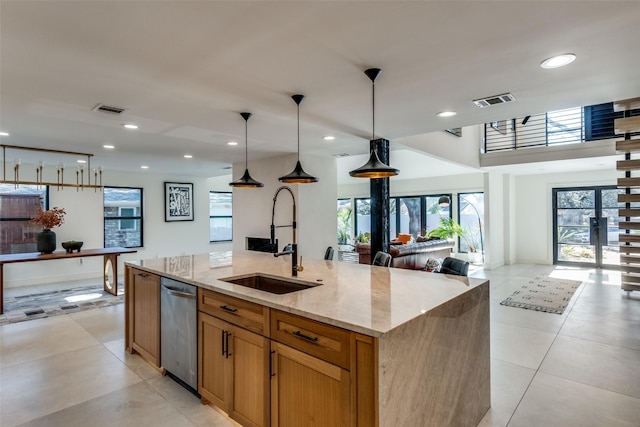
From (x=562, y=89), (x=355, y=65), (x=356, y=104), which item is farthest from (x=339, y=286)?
(x=562, y=89)

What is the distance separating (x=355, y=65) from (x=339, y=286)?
150cm

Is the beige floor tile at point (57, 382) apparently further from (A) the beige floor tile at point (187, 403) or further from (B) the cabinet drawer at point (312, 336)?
(B) the cabinet drawer at point (312, 336)

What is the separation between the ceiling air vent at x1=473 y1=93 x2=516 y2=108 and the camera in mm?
2898

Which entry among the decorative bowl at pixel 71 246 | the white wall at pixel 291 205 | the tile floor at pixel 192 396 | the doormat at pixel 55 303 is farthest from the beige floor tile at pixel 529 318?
the decorative bowl at pixel 71 246

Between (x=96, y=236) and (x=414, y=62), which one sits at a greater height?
(x=414, y=62)

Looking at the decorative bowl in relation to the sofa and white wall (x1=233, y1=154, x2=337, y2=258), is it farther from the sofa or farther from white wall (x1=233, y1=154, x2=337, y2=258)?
the sofa

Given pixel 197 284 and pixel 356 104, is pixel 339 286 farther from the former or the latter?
pixel 356 104

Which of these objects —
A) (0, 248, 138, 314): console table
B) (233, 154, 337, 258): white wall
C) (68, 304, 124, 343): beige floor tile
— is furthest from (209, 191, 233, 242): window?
(68, 304, 124, 343): beige floor tile

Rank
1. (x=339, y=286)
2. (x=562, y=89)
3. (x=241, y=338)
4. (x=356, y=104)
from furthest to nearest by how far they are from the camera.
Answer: (x=356, y=104)
(x=562, y=89)
(x=339, y=286)
(x=241, y=338)

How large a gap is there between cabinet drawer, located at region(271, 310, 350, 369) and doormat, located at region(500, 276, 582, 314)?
4294 millimetres

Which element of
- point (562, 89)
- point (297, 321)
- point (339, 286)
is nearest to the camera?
point (297, 321)

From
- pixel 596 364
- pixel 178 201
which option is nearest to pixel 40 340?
pixel 178 201

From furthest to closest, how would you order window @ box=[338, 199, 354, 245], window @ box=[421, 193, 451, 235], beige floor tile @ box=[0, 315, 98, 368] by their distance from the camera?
window @ box=[338, 199, 354, 245] → window @ box=[421, 193, 451, 235] → beige floor tile @ box=[0, 315, 98, 368]

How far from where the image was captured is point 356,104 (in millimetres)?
3143
